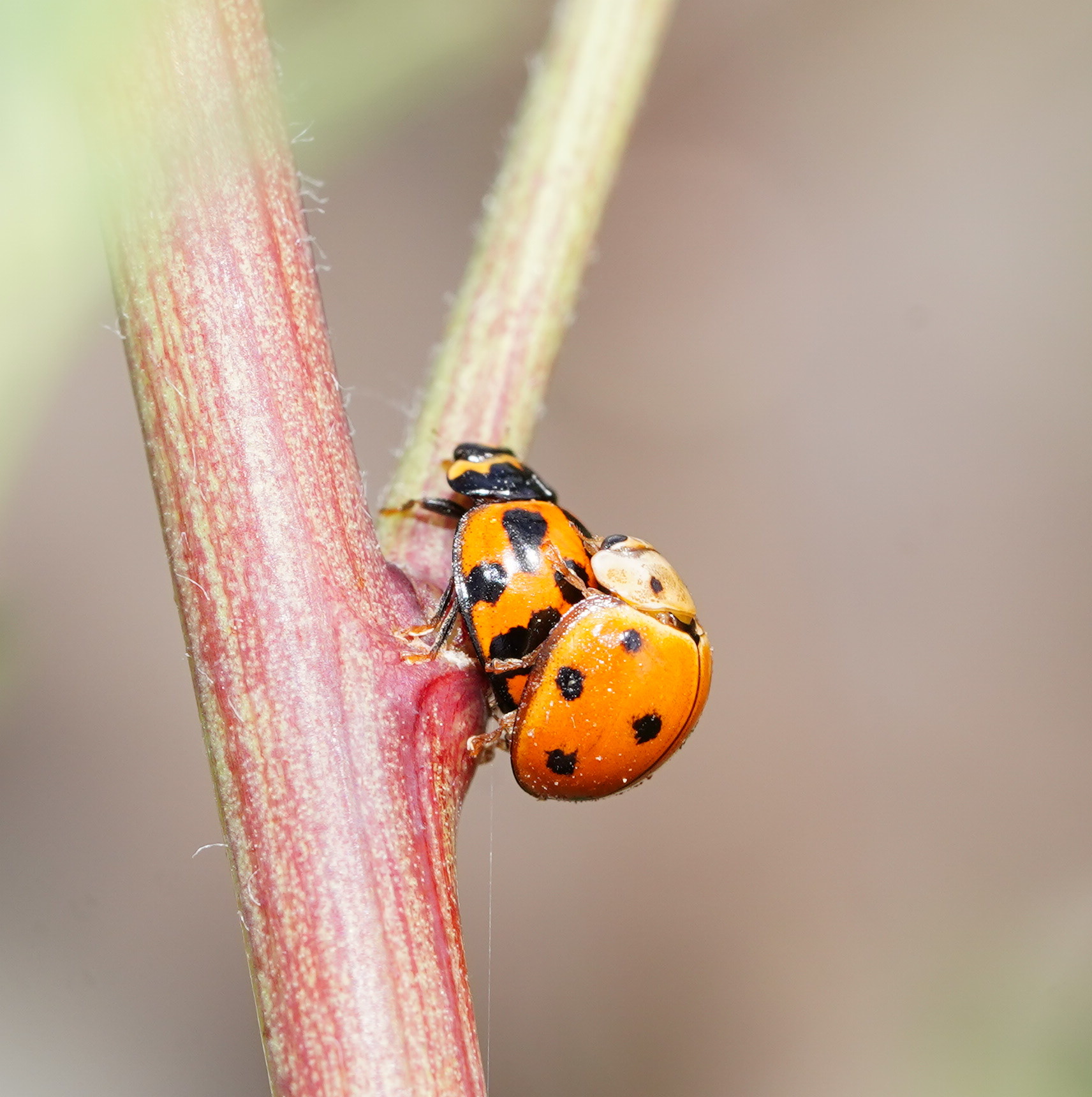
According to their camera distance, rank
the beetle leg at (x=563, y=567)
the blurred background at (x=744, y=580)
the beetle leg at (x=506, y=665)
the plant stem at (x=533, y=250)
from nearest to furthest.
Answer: the beetle leg at (x=506, y=665) → the plant stem at (x=533, y=250) → the beetle leg at (x=563, y=567) → the blurred background at (x=744, y=580)

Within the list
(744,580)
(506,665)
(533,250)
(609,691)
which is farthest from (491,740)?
(744,580)

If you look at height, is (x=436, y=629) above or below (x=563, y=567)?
below

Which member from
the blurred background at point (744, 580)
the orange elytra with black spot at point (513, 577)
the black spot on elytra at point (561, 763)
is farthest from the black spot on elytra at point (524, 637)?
the blurred background at point (744, 580)

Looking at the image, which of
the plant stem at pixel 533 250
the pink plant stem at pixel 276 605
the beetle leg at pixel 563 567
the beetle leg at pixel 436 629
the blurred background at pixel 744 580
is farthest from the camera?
the blurred background at pixel 744 580

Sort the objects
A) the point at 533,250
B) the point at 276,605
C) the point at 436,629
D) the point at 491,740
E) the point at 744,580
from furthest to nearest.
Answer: the point at 744,580
the point at 533,250
the point at 491,740
the point at 436,629
the point at 276,605

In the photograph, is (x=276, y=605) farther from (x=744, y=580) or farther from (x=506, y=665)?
(x=744, y=580)

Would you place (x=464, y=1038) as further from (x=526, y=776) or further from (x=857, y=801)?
(x=857, y=801)

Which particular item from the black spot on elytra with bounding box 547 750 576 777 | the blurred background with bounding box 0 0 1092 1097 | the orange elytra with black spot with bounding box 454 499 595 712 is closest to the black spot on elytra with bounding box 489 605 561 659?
the orange elytra with black spot with bounding box 454 499 595 712

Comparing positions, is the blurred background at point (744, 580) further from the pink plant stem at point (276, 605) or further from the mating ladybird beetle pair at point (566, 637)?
the pink plant stem at point (276, 605)

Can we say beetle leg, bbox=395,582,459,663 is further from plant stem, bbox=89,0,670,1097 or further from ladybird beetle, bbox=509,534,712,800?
ladybird beetle, bbox=509,534,712,800

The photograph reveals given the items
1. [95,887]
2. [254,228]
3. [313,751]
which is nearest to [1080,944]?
[313,751]
